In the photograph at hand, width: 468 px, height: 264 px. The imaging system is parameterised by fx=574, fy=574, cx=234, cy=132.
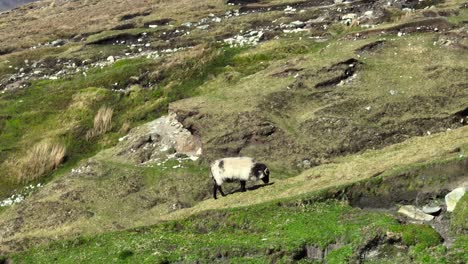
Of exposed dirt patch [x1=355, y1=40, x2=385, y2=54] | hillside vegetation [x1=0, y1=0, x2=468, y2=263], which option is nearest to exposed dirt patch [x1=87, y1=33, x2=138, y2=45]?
hillside vegetation [x1=0, y1=0, x2=468, y2=263]

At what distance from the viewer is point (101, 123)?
45.2 metres

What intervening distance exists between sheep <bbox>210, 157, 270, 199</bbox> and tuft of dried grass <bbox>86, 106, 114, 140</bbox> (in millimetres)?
18948

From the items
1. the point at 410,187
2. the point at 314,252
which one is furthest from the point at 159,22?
the point at 314,252

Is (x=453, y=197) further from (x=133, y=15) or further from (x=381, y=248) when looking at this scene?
(x=133, y=15)

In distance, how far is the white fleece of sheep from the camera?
27.3 metres

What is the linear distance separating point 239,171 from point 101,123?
2090cm

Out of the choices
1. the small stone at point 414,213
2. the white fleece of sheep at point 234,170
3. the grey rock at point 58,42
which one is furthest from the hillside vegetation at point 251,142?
the grey rock at point 58,42

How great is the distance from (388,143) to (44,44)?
223ft

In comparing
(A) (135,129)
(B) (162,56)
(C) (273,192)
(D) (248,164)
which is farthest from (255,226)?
(B) (162,56)

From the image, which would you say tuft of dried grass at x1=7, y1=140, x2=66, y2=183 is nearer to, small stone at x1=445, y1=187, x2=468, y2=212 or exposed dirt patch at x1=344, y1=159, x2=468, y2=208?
exposed dirt patch at x1=344, y1=159, x2=468, y2=208

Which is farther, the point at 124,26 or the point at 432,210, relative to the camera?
the point at 124,26

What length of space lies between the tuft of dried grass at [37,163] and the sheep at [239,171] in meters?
17.5

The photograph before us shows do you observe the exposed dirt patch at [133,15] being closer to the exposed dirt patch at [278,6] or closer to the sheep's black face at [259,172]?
the exposed dirt patch at [278,6]

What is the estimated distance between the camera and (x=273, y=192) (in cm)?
2525
